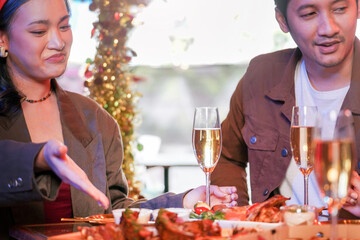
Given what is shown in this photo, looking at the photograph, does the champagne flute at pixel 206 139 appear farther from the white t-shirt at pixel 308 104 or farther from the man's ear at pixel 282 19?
the man's ear at pixel 282 19

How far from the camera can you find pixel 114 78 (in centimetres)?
451

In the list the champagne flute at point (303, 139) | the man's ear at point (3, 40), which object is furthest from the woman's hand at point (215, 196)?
the man's ear at point (3, 40)

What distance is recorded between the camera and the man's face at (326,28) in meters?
2.38

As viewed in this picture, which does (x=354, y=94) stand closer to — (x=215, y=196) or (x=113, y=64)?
(x=215, y=196)

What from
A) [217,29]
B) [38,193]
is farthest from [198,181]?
[38,193]

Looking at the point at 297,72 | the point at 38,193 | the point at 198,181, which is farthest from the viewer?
the point at 198,181

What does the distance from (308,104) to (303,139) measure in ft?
2.92

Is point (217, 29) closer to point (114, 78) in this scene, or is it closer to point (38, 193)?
point (114, 78)

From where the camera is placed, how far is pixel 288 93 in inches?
106

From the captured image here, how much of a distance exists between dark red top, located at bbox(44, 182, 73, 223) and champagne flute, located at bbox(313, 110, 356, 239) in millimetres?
1317

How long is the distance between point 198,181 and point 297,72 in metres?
4.28

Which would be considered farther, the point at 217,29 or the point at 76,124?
the point at 217,29

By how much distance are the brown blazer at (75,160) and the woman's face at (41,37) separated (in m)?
0.22

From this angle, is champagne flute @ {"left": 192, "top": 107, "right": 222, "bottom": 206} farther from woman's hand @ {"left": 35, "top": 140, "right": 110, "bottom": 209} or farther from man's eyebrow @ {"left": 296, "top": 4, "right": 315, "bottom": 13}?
man's eyebrow @ {"left": 296, "top": 4, "right": 315, "bottom": 13}
